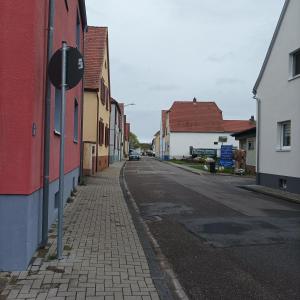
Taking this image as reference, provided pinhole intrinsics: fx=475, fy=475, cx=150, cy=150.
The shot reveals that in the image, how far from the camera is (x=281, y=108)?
63.5 feet

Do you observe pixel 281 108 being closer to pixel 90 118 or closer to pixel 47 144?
pixel 90 118

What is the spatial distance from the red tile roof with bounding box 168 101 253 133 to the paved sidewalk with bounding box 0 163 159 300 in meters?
67.5

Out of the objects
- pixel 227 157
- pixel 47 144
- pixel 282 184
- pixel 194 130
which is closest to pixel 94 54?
pixel 227 157

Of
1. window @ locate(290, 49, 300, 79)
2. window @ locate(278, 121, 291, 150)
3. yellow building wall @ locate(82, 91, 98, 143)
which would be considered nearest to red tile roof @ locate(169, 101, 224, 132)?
yellow building wall @ locate(82, 91, 98, 143)

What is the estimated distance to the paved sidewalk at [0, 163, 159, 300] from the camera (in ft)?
16.9

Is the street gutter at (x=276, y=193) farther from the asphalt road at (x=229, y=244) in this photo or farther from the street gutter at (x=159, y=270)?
the street gutter at (x=159, y=270)

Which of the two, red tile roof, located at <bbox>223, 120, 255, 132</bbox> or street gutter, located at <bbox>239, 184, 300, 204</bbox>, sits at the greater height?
red tile roof, located at <bbox>223, 120, 255, 132</bbox>

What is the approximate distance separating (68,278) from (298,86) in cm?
1429

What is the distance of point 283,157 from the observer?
62.1 feet

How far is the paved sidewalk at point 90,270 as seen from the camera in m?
5.15

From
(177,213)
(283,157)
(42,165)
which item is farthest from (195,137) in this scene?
(42,165)

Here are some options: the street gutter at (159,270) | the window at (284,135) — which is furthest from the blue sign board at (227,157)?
the street gutter at (159,270)

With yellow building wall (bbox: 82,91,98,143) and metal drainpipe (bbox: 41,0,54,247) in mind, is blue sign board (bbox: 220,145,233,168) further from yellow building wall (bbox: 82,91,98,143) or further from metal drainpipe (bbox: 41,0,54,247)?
metal drainpipe (bbox: 41,0,54,247)

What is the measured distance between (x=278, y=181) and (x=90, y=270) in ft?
48.5
